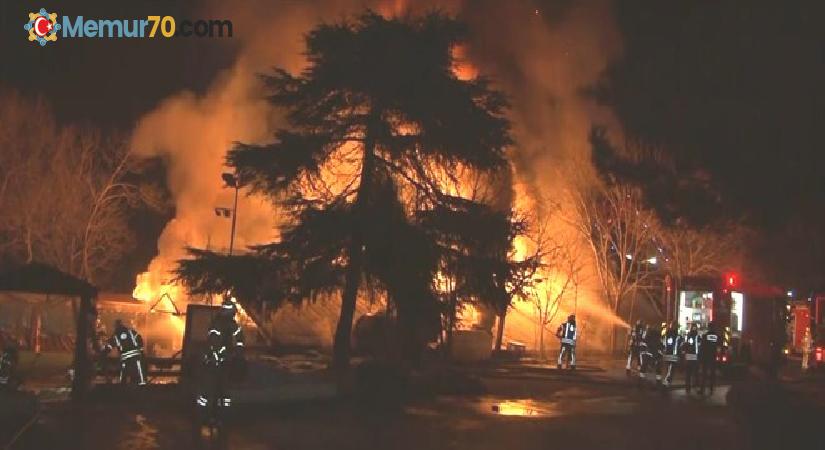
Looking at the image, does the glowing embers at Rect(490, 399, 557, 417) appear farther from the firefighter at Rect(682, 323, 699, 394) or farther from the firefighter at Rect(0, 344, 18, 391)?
the firefighter at Rect(0, 344, 18, 391)

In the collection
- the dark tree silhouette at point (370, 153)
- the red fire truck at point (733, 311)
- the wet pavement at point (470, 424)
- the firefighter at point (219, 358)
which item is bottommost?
the wet pavement at point (470, 424)

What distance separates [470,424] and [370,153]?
948 cm

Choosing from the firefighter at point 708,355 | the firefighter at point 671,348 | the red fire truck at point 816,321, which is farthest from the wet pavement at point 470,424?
the red fire truck at point 816,321

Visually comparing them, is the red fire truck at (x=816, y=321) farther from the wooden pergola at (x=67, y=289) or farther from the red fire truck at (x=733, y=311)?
the wooden pergola at (x=67, y=289)

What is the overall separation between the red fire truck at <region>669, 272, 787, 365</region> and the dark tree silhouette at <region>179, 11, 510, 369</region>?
8744 mm

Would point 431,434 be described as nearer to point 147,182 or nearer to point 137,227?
point 147,182

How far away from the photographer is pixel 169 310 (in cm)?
3812

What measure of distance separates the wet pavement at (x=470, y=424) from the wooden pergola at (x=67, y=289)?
2.97 ft

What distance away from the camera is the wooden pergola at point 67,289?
16.5m

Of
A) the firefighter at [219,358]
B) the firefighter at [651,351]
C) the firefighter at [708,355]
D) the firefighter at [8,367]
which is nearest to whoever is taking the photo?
the firefighter at [219,358]

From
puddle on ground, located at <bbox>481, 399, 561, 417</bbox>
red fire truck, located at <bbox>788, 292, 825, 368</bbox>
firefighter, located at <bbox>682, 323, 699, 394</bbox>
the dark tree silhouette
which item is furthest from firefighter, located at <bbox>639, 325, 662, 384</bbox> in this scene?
red fire truck, located at <bbox>788, 292, 825, 368</bbox>

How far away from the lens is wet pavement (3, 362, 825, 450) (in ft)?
42.2

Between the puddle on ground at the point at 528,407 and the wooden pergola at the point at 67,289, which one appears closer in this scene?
the wooden pergola at the point at 67,289

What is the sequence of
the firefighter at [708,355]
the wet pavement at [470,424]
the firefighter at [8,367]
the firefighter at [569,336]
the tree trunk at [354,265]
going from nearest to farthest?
the wet pavement at [470,424] < the firefighter at [8,367] < the tree trunk at [354,265] < the firefighter at [708,355] < the firefighter at [569,336]
